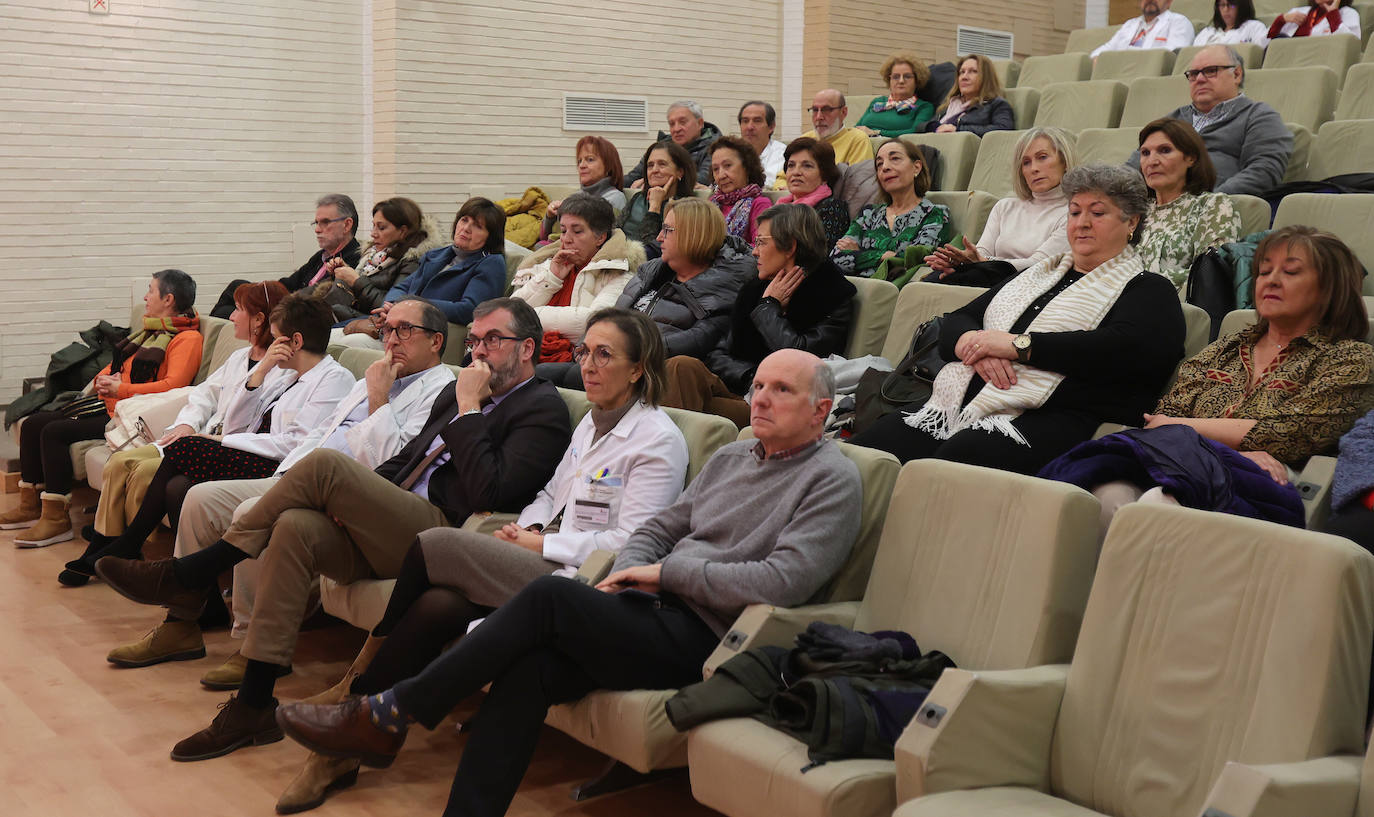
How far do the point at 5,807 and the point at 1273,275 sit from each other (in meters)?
3.03

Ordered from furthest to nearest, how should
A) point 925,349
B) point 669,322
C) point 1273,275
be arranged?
point 669,322
point 925,349
point 1273,275

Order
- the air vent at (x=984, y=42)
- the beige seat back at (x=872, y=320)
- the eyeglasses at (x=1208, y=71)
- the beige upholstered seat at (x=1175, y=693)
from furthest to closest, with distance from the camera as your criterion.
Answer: the air vent at (x=984, y=42)
the eyeglasses at (x=1208, y=71)
the beige seat back at (x=872, y=320)
the beige upholstered seat at (x=1175, y=693)

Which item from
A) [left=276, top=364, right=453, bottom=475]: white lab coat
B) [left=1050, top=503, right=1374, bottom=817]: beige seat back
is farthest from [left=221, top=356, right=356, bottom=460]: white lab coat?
[left=1050, top=503, right=1374, bottom=817]: beige seat back

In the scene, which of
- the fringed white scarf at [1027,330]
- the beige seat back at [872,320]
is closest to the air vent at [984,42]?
the beige seat back at [872,320]

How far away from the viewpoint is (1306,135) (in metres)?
4.84

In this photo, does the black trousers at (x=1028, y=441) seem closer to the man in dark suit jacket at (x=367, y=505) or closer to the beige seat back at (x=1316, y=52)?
the man in dark suit jacket at (x=367, y=505)

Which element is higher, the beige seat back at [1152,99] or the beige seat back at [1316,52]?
the beige seat back at [1316,52]

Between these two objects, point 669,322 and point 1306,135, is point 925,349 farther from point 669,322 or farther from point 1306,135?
point 1306,135

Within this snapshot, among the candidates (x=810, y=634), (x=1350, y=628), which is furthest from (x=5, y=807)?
(x=1350, y=628)

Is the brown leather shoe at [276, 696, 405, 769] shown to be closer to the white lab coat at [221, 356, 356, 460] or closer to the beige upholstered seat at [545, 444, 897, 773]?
the beige upholstered seat at [545, 444, 897, 773]

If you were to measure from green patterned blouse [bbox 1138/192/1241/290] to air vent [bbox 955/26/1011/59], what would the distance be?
6.60 meters

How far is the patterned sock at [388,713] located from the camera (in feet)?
8.43

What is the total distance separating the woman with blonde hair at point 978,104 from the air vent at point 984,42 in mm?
3540

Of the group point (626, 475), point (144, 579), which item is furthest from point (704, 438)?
point (144, 579)
